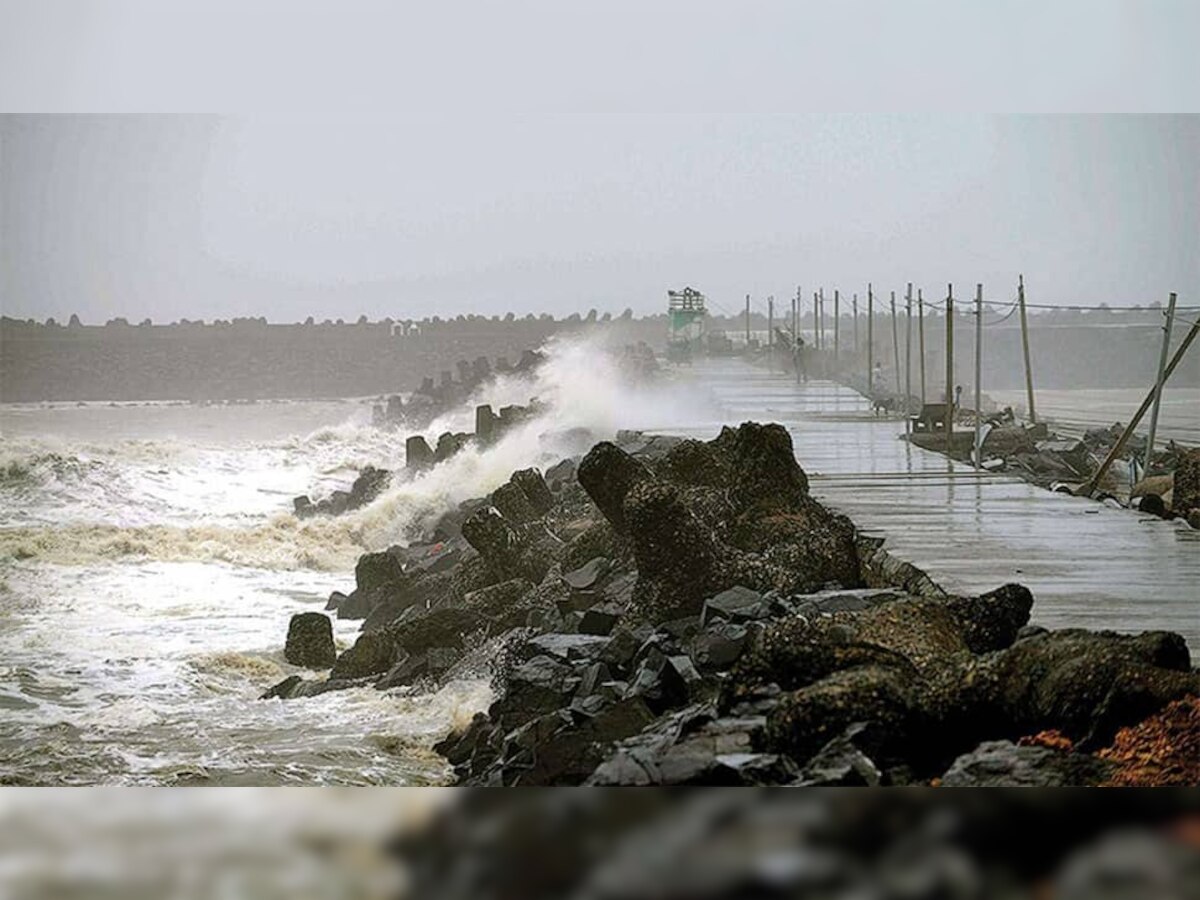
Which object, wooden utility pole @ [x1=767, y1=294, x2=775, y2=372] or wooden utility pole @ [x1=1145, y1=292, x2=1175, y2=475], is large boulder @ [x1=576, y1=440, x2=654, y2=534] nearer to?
wooden utility pole @ [x1=767, y1=294, x2=775, y2=372]

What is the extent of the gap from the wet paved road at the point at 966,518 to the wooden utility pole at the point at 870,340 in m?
0.11

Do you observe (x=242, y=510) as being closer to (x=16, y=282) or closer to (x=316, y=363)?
(x=316, y=363)

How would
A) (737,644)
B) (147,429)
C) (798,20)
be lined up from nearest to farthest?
(737,644) → (798,20) → (147,429)

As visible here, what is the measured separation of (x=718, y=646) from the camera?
561 centimetres

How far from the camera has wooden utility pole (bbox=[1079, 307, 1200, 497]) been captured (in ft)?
20.1

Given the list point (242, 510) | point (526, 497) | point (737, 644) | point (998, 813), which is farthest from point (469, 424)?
point (998, 813)

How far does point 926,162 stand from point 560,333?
4.14 feet

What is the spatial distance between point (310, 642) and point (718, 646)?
125 centimetres

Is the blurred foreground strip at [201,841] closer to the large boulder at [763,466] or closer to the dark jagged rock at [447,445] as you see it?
the dark jagged rock at [447,445]

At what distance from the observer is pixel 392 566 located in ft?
20.1

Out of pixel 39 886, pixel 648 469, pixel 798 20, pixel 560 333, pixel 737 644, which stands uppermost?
pixel 798 20

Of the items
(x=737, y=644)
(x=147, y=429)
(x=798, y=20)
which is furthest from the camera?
(x=147, y=429)

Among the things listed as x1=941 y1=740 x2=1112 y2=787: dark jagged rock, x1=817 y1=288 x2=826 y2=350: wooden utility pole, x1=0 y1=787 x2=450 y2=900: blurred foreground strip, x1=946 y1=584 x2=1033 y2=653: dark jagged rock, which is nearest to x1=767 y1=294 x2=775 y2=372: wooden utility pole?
x1=817 y1=288 x2=826 y2=350: wooden utility pole

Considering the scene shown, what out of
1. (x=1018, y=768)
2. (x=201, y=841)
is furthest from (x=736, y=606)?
(x=201, y=841)
